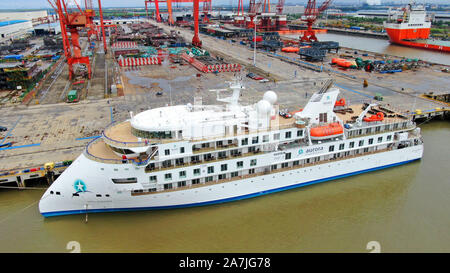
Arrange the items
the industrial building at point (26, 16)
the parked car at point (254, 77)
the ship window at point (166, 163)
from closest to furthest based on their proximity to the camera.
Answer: the ship window at point (166, 163) → the parked car at point (254, 77) → the industrial building at point (26, 16)

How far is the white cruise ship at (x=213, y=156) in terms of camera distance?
58.2 ft

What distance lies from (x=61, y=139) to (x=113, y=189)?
14222 mm

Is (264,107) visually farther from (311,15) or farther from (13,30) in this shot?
(13,30)

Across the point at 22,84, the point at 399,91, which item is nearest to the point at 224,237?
the point at 399,91

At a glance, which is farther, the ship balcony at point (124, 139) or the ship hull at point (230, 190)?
the ship hull at point (230, 190)

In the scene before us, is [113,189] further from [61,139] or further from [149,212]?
[61,139]

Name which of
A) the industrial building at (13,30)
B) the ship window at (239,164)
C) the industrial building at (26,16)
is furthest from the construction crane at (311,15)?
the industrial building at (26,16)

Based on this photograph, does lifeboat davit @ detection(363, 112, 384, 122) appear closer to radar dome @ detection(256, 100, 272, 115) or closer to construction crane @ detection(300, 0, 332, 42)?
radar dome @ detection(256, 100, 272, 115)

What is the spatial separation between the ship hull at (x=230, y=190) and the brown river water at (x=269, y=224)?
0.51 meters

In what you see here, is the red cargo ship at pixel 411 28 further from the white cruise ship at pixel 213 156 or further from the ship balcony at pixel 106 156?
the ship balcony at pixel 106 156

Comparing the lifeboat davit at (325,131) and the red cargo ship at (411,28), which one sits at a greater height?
the red cargo ship at (411,28)

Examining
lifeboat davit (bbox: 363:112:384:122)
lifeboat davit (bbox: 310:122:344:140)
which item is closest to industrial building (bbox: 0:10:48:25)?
lifeboat davit (bbox: 310:122:344:140)

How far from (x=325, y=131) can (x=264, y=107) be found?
5213 mm

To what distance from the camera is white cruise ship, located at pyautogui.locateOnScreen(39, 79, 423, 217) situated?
17734mm
